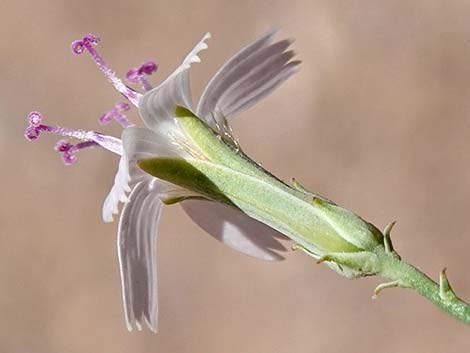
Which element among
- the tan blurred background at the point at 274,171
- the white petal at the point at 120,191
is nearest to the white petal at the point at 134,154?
the white petal at the point at 120,191

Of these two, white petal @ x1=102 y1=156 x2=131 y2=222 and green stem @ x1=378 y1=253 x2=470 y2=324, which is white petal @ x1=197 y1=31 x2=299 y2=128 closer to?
white petal @ x1=102 y1=156 x2=131 y2=222

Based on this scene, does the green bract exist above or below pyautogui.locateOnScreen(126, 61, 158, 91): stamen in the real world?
below

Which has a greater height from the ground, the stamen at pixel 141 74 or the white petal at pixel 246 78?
the white petal at pixel 246 78

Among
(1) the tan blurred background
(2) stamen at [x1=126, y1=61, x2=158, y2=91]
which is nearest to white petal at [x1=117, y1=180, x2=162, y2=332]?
(2) stamen at [x1=126, y1=61, x2=158, y2=91]

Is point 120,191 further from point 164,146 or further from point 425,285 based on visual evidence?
point 425,285

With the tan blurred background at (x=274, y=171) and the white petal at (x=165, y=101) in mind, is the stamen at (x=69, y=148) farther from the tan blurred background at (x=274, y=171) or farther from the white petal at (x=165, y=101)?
the tan blurred background at (x=274, y=171)

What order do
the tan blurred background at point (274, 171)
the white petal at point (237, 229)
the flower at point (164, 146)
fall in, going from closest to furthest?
the flower at point (164, 146) < the white petal at point (237, 229) < the tan blurred background at point (274, 171)
